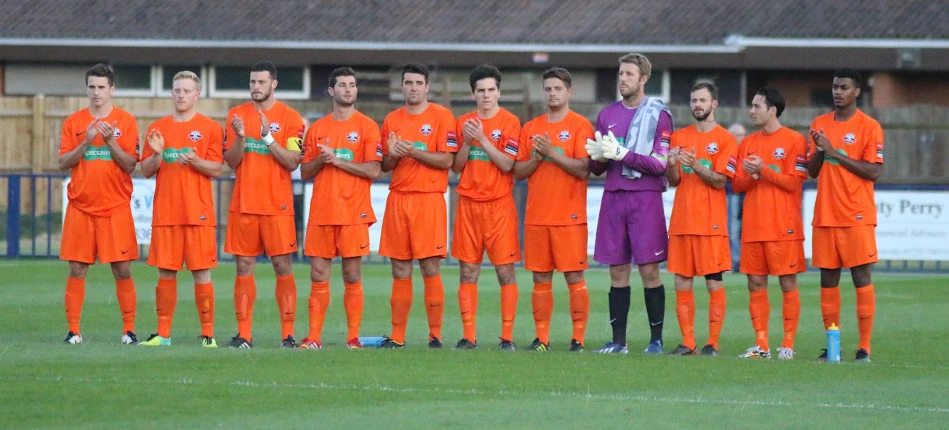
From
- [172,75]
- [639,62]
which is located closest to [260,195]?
[639,62]

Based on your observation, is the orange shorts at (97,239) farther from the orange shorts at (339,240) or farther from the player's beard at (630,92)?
the player's beard at (630,92)

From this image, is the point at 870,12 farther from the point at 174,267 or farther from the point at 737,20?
the point at 174,267

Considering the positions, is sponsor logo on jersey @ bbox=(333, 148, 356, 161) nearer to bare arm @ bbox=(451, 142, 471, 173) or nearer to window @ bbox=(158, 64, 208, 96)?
bare arm @ bbox=(451, 142, 471, 173)

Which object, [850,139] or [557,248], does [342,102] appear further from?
[850,139]

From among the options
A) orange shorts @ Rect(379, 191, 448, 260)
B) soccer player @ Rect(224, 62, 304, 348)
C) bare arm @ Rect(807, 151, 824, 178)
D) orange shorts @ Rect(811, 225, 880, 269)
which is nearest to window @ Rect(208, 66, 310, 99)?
soccer player @ Rect(224, 62, 304, 348)

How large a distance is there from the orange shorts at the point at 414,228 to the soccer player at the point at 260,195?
83 centimetres

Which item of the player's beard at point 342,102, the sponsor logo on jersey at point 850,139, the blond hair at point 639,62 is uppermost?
Result: the blond hair at point 639,62

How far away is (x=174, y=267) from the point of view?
37.2ft

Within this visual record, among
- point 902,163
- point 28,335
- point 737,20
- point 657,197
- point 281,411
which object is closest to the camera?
point 281,411

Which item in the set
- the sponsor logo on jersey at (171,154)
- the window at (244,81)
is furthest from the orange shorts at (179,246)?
the window at (244,81)

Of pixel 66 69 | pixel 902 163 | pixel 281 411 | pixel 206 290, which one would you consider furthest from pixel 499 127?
pixel 66 69

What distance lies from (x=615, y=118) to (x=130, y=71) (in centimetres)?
2149

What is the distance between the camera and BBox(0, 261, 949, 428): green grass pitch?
26.5 ft

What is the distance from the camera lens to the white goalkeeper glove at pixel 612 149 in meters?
10.9
